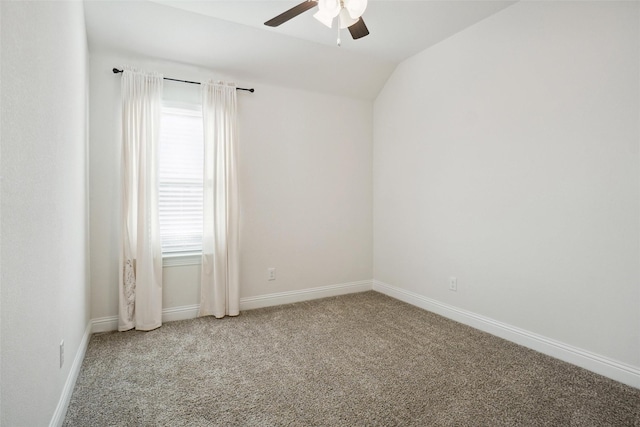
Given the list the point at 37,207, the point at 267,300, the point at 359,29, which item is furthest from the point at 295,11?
the point at 267,300

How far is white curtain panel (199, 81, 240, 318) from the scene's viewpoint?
342 centimetres

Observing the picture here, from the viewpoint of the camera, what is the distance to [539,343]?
8.72 ft

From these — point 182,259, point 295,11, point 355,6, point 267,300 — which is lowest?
point 267,300

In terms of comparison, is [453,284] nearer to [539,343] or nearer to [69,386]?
[539,343]

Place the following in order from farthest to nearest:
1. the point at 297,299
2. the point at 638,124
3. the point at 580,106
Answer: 1. the point at 297,299
2. the point at 580,106
3. the point at 638,124

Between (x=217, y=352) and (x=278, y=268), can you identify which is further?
(x=278, y=268)

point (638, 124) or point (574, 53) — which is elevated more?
point (574, 53)

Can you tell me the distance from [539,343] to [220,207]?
120 inches

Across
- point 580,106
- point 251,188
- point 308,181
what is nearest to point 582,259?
point 580,106

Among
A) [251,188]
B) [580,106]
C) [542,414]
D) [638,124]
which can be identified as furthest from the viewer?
[251,188]

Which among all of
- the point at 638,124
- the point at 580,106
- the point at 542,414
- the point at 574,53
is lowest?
the point at 542,414

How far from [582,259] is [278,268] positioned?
9.23 ft

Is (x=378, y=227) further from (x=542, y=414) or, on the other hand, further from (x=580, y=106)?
(x=542, y=414)

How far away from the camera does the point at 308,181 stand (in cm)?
410
